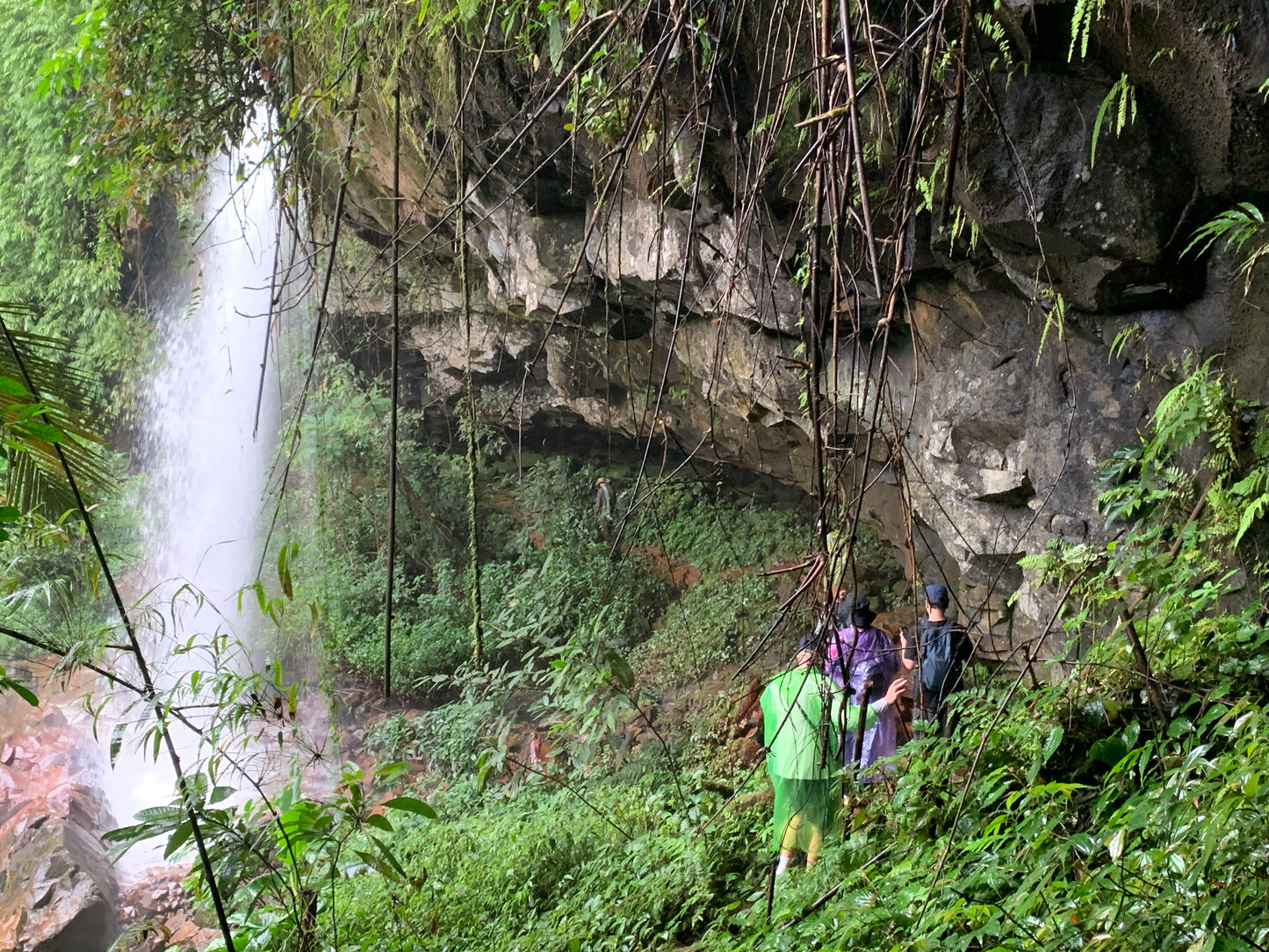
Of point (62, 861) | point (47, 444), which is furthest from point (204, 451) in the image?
point (47, 444)

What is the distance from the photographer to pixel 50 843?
6.52m

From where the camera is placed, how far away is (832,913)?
204 centimetres

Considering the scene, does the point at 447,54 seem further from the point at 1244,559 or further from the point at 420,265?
the point at 1244,559

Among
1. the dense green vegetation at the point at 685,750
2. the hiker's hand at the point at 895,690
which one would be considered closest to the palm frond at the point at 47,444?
the dense green vegetation at the point at 685,750

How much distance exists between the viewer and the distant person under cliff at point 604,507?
909cm

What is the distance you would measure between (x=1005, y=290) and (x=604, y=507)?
582cm

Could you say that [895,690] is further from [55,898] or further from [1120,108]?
[55,898]

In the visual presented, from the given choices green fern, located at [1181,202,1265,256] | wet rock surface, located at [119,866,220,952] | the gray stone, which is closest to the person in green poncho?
the gray stone

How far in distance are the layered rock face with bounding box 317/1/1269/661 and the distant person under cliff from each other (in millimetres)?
2878

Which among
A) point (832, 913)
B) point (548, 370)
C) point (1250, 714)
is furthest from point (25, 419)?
point (548, 370)

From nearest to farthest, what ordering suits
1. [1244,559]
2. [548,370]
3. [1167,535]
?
1. [1244,559]
2. [1167,535]
3. [548,370]

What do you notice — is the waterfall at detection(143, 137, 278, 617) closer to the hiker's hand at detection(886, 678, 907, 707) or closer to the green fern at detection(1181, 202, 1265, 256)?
the hiker's hand at detection(886, 678, 907, 707)

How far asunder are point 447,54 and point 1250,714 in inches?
153

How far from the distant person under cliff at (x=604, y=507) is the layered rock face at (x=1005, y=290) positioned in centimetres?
288
